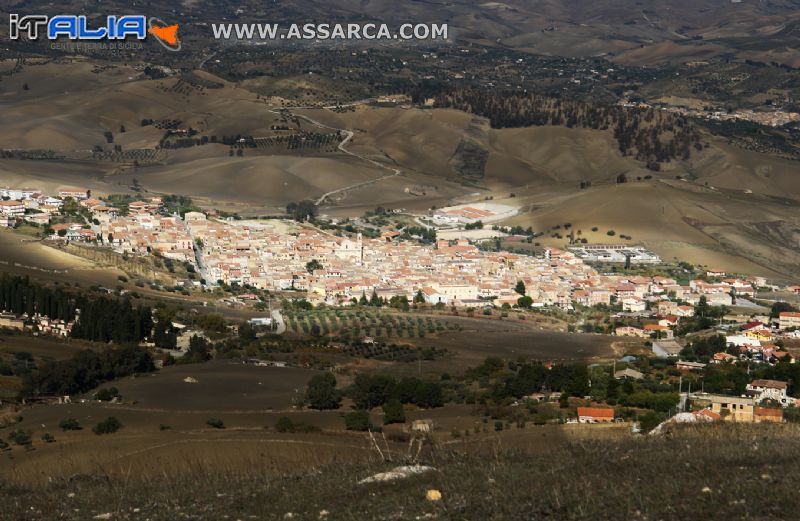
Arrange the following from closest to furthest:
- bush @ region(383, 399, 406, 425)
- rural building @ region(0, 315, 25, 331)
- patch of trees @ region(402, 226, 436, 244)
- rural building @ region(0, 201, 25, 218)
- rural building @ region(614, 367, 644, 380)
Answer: bush @ region(383, 399, 406, 425) → rural building @ region(614, 367, 644, 380) → rural building @ region(0, 315, 25, 331) → rural building @ region(0, 201, 25, 218) → patch of trees @ region(402, 226, 436, 244)

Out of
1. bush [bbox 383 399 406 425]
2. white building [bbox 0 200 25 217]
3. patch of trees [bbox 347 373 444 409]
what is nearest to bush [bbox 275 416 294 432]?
bush [bbox 383 399 406 425]

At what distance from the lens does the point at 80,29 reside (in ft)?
549

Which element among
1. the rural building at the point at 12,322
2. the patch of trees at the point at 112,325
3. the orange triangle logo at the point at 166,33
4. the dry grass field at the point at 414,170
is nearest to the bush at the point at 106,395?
the patch of trees at the point at 112,325

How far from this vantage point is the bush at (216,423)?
30984 mm

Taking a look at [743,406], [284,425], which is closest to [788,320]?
Result: [743,406]

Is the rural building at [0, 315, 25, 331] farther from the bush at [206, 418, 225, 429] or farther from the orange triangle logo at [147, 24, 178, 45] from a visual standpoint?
the orange triangle logo at [147, 24, 178, 45]

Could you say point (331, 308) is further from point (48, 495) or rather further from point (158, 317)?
point (48, 495)

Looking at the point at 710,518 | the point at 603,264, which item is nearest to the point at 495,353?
the point at 603,264

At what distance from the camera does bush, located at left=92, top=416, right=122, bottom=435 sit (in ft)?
98.8

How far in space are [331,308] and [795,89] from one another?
12461cm

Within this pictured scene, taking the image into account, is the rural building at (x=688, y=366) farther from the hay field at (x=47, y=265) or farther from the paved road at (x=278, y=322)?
the hay field at (x=47, y=265)

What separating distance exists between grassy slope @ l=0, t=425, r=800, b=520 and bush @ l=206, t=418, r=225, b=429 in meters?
14.2

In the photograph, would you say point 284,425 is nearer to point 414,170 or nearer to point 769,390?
point 769,390

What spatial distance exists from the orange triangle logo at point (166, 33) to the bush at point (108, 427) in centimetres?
15133
